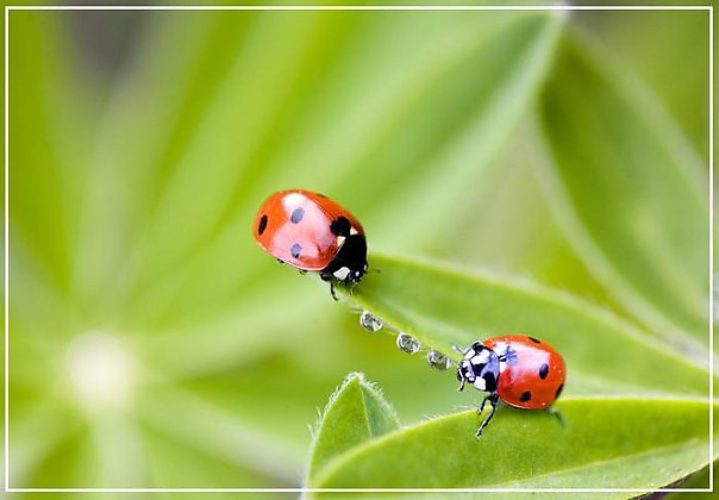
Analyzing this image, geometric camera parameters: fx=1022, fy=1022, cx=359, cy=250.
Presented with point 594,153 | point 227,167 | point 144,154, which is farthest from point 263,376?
point 594,153

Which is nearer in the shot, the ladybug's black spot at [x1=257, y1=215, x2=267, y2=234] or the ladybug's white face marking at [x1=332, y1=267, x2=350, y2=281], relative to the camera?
the ladybug's white face marking at [x1=332, y1=267, x2=350, y2=281]

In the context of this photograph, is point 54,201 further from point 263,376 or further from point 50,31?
point 263,376

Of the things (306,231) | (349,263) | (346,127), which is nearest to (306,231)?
(306,231)

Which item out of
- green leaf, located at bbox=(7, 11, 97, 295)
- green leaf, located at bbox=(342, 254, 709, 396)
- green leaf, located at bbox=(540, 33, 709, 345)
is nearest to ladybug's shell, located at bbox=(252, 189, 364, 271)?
green leaf, located at bbox=(342, 254, 709, 396)

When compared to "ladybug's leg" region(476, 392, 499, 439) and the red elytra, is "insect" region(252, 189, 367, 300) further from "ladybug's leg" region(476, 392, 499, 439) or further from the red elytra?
"ladybug's leg" region(476, 392, 499, 439)

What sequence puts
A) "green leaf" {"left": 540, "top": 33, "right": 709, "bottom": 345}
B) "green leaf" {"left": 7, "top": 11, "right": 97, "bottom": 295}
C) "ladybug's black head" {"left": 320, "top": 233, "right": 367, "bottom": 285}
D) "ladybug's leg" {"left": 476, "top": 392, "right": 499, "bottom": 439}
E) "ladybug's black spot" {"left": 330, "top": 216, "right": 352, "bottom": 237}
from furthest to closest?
"green leaf" {"left": 7, "top": 11, "right": 97, "bottom": 295}, "green leaf" {"left": 540, "top": 33, "right": 709, "bottom": 345}, "ladybug's black spot" {"left": 330, "top": 216, "right": 352, "bottom": 237}, "ladybug's black head" {"left": 320, "top": 233, "right": 367, "bottom": 285}, "ladybug's leg" {"left": 476, "top": 392, "right": 499, "bottom": 439}

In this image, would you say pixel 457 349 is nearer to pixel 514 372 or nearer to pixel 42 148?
pixel 514 372
